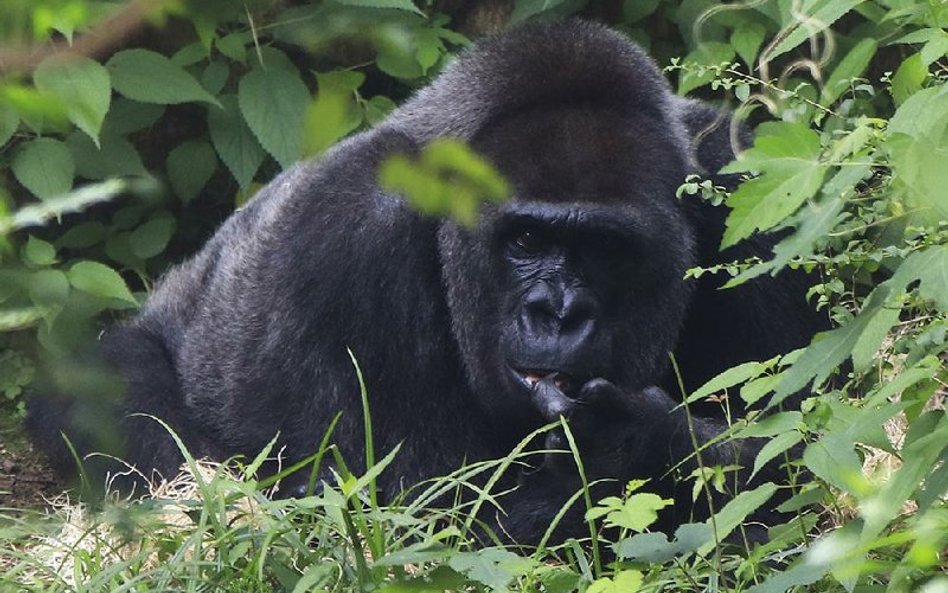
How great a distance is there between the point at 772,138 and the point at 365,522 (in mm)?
1124

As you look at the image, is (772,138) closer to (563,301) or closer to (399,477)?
(563,301)

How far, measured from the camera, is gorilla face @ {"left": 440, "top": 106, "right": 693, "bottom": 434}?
3.54 meters

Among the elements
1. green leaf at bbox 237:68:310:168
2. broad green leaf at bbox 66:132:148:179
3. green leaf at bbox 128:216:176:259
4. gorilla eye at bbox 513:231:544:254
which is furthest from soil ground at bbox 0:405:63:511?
gorilla eye at bbox 513:231:544:254

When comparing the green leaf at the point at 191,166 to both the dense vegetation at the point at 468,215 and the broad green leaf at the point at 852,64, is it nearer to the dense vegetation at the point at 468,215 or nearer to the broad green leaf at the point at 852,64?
the dense vegetation at the point at 468,215

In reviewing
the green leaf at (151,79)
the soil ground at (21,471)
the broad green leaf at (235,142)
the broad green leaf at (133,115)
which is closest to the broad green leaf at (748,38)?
the broad green leaf at (235,142)

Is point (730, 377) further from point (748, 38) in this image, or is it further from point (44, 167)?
point (44, 167)

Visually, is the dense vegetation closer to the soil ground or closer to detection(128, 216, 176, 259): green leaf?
detection(128, 216, 176, 259): green leaf

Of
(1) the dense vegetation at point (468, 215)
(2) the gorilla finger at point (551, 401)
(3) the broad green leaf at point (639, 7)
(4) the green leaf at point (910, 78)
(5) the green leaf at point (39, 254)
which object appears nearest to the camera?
(1) the dense vegetation at point (468, 215)

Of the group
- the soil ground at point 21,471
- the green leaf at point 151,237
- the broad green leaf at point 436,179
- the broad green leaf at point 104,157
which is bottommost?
the soil ground at point 21,471

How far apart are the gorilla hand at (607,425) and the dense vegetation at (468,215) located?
19 centimetres

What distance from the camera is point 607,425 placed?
3562 mm

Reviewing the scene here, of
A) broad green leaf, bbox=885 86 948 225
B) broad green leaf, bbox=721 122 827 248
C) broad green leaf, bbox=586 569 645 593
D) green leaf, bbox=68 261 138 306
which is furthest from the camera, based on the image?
green leaf, bbox=68 261 138 306

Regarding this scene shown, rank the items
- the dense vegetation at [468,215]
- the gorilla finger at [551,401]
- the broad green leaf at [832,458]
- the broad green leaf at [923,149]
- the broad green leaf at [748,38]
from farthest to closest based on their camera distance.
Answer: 1. the broad green leaf at [748,38]
2. the gorilla finger at [551,401]
3. the broad green leaf at [832,458]
4. the broad green leaf at [923,149]
5. the dense vegetation at [468,215]

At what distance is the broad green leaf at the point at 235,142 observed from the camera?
18.3 feet
